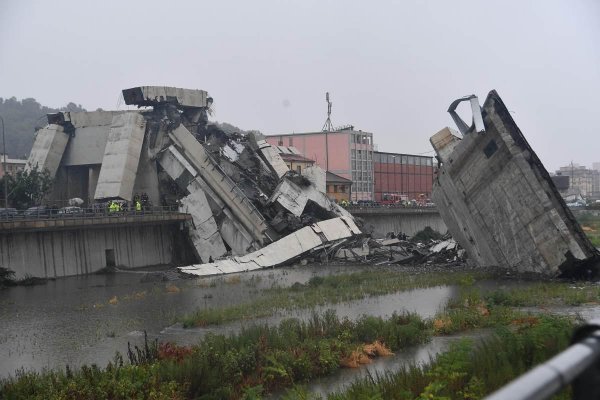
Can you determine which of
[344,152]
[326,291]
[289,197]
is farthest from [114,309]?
[344,152]

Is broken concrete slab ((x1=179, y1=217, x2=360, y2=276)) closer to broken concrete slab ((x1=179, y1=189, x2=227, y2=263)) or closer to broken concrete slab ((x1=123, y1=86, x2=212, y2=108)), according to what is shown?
broken concrete slab ((x1=179, y1=189, x2=227, y2=263))

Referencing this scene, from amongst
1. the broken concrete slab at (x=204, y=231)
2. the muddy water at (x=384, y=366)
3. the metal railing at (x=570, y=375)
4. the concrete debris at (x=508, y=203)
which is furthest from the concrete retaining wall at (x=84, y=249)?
the metal railing at (x=570, y=375)

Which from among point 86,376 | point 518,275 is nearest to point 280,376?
point 86,376

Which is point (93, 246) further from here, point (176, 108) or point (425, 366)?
point (425, 366)

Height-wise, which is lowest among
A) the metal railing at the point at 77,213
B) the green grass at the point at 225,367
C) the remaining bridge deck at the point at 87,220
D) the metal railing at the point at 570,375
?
the green grass at the point at 225,367

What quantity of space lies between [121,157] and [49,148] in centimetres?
753

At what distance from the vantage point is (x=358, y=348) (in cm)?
1352

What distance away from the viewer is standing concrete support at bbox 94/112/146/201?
39.1 m

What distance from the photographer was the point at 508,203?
28.3m

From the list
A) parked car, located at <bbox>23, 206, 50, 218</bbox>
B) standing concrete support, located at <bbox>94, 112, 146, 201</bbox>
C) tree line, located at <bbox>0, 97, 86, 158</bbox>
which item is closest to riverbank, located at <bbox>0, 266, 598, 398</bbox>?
parked car, located at <bbox>23, 206, 50, 218</bbox>

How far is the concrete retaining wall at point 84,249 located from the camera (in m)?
31.3

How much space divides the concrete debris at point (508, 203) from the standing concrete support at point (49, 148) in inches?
1117

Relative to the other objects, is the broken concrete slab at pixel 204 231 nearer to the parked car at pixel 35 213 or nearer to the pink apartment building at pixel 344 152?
the parked car at pixel 35 213

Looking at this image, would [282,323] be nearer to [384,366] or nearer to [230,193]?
[384,366]
